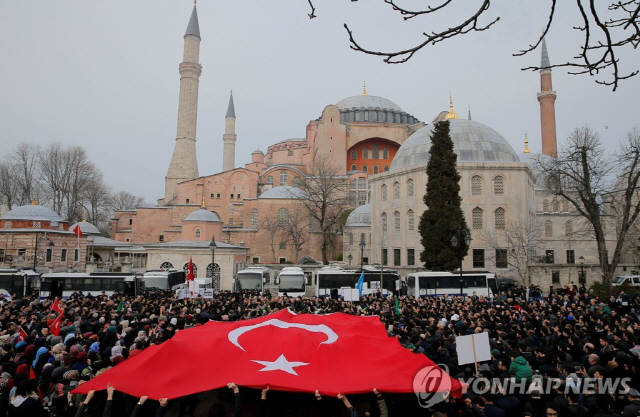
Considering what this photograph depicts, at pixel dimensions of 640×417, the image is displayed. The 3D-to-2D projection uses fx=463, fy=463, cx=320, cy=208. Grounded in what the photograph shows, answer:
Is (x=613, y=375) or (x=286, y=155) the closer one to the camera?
(x=613, y=375)

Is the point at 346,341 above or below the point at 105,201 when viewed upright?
below

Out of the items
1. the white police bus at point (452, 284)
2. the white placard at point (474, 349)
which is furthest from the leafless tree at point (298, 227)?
the white placard at point (474, 349)

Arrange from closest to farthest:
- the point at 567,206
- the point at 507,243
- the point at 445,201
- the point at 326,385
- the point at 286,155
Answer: the point at 326,385 → the point at 445,201 → the point at 507,243 → the point at 567,206 → the point at 286,155

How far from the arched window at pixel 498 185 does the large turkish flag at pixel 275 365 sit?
88.8 feet

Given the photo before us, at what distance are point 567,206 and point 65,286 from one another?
42417mm

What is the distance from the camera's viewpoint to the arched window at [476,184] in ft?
107

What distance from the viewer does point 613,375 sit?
235 inches

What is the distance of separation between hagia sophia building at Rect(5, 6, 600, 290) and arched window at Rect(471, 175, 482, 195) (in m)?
0.07

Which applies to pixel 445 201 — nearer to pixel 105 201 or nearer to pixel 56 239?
pixel 56 239

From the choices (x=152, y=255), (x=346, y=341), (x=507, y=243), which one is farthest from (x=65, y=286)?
(x=507, y=243)

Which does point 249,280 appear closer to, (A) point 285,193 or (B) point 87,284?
(B) point 87,284

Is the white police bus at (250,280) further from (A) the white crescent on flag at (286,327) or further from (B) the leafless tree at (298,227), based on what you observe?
(A) the white crescent on flag at (286,327)

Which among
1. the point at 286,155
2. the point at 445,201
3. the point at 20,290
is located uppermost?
the point at 286,155

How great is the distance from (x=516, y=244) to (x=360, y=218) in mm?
16216
